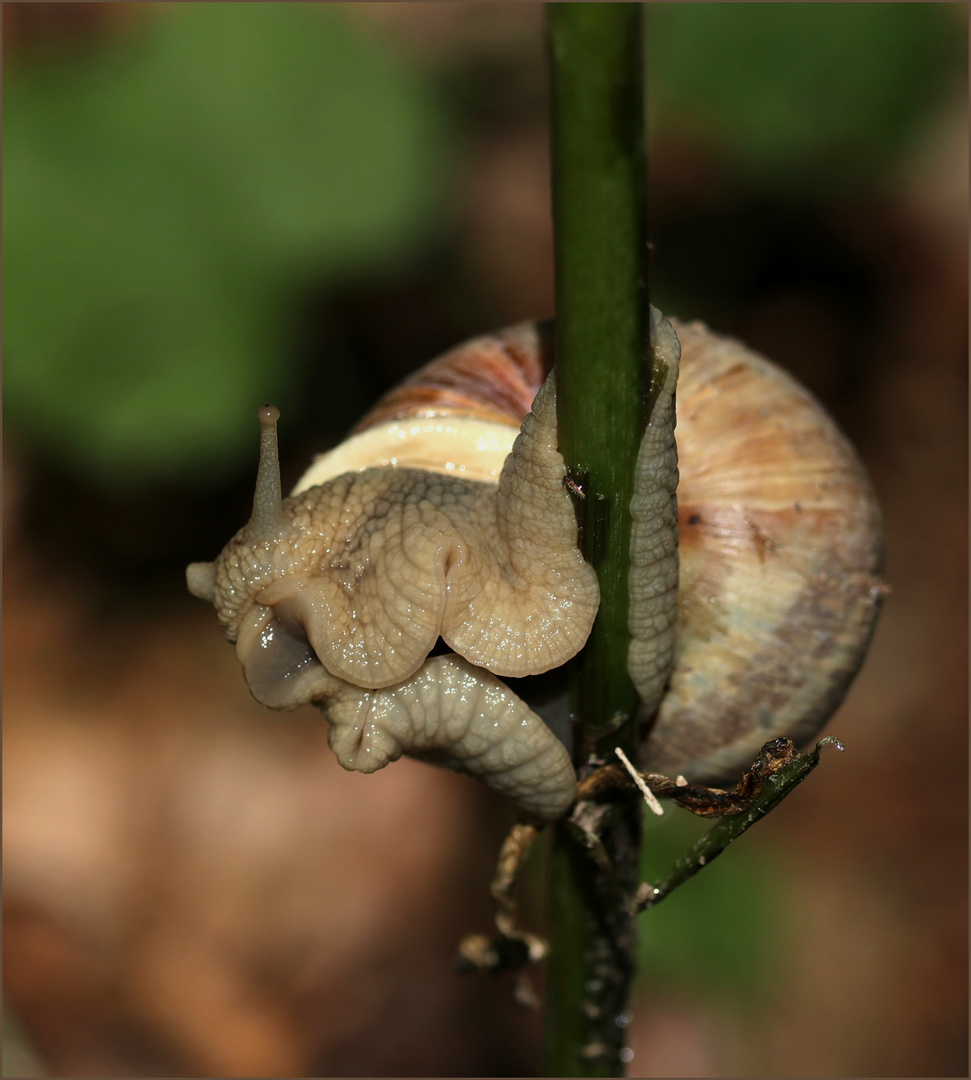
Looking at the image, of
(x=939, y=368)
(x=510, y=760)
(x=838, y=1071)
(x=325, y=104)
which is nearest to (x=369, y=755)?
(x=510, y=760)

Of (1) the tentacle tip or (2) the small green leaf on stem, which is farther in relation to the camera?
(1) the tentacle tip

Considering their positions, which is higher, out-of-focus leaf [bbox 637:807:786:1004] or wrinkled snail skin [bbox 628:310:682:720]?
wrinkled snail skin [bbox 628:310:682:720]

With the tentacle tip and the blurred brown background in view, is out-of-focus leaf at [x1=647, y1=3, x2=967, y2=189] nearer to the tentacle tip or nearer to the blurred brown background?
the blurred brown background

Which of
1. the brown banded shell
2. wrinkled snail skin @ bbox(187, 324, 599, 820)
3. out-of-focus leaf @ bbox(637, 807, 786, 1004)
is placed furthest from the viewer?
out-of-focus leaf @ bbox(637, 807, 786, 1004)

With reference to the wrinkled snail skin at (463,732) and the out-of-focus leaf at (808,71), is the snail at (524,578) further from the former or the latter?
the out-of-focus leaf at (808,71)

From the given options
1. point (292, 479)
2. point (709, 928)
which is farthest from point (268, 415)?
point (292, 479)

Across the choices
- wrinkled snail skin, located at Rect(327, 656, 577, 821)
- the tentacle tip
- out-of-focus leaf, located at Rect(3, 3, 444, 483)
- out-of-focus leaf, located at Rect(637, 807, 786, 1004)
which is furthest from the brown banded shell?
out-of-focus leaf, located at Rect(3, 3, 444, 483)

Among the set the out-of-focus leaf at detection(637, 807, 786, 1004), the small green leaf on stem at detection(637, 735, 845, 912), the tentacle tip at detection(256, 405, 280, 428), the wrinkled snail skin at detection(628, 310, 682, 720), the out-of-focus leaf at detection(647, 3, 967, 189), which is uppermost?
the out-of-focus leaf at detection(647, 3, 967, 189)

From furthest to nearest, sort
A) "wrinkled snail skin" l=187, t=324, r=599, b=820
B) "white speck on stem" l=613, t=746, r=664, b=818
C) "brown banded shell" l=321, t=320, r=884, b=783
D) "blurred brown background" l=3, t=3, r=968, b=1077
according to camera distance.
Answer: "blurred brown background" l=3, t=3, r=968, b=1077
"brown banded shell" l=321, t=320, r=884, b=783
"wrinkled snail skin" l=187, t=324, r=599, b=820
"white speck on stem" l=613, t=746, r=664, b=818

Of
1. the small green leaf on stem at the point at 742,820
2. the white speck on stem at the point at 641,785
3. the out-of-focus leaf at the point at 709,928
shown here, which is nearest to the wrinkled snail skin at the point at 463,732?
the white speck on stem at the point at 641,785
